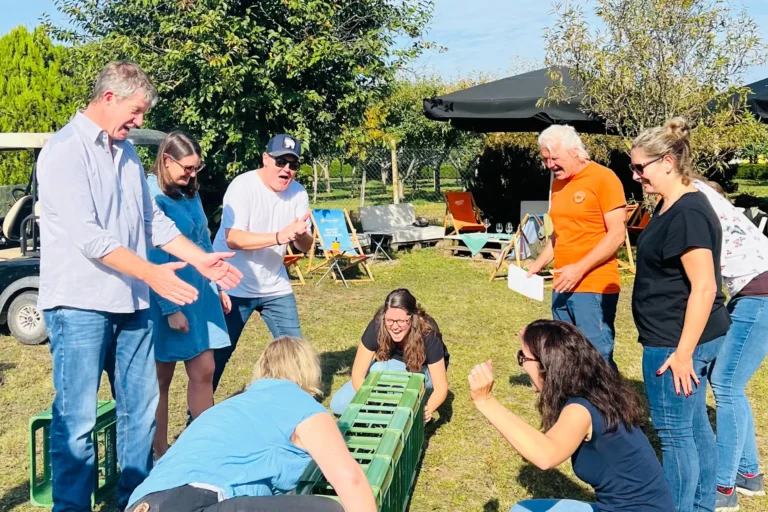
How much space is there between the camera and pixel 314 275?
9.72 metres

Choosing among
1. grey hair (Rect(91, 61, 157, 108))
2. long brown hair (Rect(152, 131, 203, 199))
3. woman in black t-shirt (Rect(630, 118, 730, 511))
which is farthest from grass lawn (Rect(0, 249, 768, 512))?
grey hair (Rect(91, 61, 157, 108))

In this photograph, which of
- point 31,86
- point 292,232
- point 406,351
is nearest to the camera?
point 292,232

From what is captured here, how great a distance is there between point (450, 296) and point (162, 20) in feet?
16.5

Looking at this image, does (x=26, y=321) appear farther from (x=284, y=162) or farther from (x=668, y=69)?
(x=668, y=69)

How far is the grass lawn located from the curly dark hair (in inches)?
49.1

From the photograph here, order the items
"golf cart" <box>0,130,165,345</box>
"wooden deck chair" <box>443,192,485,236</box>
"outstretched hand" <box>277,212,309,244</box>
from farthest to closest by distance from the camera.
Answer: "wooden deck chair" <box>443,192,485,236</box>, "golf cart" <box>0,130,165,345</box>, "outstretched hand" <box>277,212,309,244</box>

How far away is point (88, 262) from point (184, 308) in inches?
37.0

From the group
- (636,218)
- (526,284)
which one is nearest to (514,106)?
(636,218)

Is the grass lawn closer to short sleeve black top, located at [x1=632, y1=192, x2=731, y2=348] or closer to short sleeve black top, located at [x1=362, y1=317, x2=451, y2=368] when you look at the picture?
short sleeve black top, located at [x1=362, y1=317, x2=451, y2=368]

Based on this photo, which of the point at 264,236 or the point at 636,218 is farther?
the point at 636,218

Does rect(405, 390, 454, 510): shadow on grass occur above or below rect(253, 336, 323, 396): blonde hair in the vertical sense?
Result: below

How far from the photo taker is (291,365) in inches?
97.0

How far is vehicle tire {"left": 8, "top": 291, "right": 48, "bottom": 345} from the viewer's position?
6363 millimetres

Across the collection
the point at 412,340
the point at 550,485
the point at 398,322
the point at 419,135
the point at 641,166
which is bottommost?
the point at 550,485
